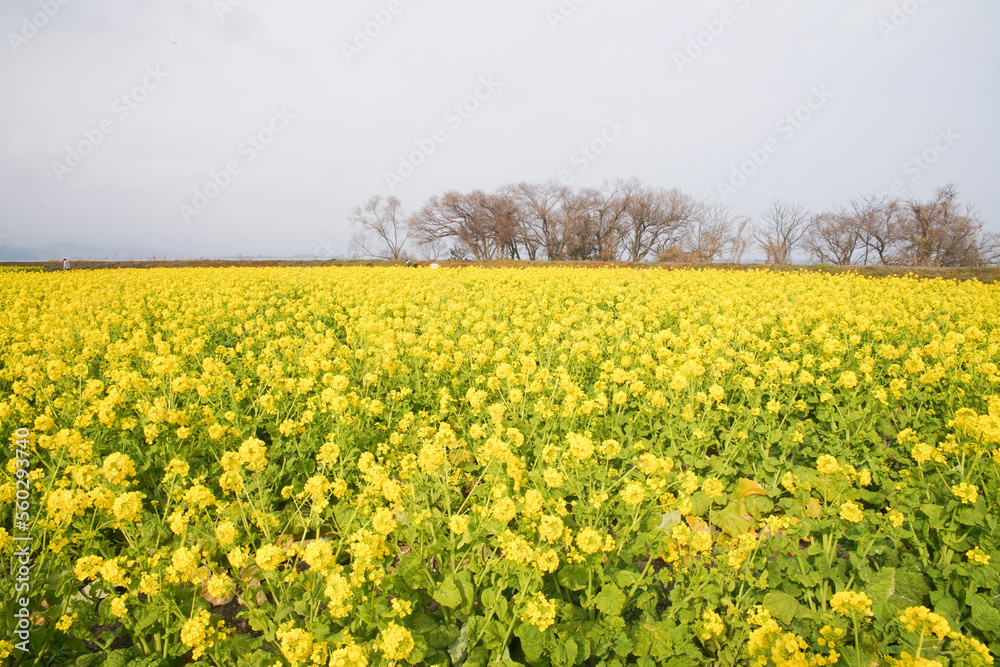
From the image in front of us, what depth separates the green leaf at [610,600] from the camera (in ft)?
7.53

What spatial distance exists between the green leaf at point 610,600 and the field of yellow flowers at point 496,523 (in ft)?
0.03

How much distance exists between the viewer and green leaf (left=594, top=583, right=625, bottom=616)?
229 centimetres

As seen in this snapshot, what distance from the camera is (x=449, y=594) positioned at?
2.25m

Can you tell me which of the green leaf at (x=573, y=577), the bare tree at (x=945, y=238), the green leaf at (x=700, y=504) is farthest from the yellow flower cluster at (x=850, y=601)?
the bare tree at (x=945, y=238)

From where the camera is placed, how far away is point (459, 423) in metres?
4.39

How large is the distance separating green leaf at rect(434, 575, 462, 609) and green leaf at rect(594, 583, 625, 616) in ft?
2.27

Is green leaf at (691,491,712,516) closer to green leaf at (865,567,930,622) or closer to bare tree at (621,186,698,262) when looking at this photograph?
green leaf at (865,567,930,622)

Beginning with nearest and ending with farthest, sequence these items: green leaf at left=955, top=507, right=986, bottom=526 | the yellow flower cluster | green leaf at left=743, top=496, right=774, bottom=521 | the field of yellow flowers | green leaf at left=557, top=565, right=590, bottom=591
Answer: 1. the yellow flower cluster
2. the field of yellow flowers
3. green leaf at left=557, top=565, right=590, bottom=591
4. green leaf at left=955, top=507, right=986, bottom=526
5. green leaf at left=743, top=496, right=774, bottom=521

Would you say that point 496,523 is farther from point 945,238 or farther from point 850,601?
point 945,238

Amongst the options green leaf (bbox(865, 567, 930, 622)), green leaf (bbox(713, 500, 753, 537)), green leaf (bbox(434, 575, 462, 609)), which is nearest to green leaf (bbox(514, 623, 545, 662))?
green leaf (bbox(434, 575, 462, 609))

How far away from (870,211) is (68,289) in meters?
66.6

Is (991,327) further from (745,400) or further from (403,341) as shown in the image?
(403,341)

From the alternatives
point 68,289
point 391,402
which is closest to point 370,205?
point 68,289

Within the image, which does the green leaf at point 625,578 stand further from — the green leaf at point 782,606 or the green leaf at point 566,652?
the green leaf at point 782,606
